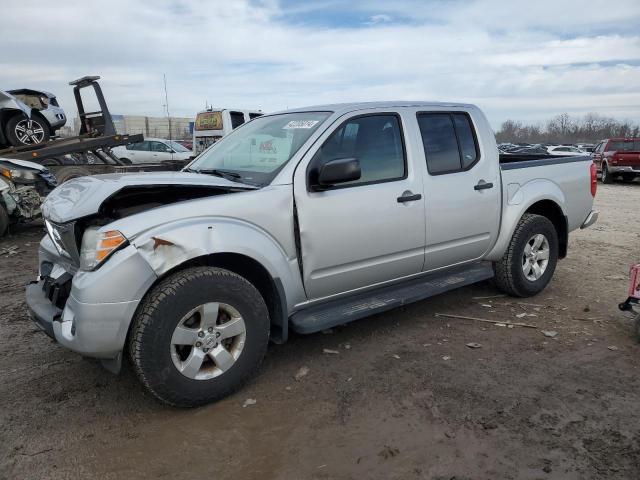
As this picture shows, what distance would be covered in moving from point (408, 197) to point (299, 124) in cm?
99

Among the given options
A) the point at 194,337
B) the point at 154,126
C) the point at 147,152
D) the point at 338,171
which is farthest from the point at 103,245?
the point at 154,126

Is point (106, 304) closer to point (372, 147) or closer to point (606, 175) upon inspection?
point (372, 147)

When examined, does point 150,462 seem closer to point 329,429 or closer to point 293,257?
point 329,429

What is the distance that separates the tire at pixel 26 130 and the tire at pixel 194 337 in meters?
9.59

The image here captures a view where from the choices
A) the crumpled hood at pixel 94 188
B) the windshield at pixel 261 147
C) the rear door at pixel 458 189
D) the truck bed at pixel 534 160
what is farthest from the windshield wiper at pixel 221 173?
the truck bed at pixel 534 160

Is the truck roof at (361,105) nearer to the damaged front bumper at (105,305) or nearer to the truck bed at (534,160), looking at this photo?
the truck bed at (534,160)

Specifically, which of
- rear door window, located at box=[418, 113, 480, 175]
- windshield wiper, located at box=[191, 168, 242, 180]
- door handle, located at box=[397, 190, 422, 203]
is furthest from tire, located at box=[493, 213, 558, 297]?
windshield wiper, located at box=[191, 168, 242, 180]

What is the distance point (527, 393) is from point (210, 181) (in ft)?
7.95

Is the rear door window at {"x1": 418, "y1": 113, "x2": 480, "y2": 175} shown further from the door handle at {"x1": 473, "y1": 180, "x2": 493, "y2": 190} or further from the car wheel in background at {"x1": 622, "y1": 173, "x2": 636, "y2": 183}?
the car wheel in background at {"x1": 622, "y1": 173, "x2": 636, "y2": 183}

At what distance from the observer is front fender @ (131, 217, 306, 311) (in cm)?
288

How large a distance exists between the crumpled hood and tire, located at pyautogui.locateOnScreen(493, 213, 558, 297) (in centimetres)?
275

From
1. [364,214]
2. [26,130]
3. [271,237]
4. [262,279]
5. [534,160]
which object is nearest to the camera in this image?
[271,237]

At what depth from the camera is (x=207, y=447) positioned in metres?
2.78

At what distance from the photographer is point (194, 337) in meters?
3.01
